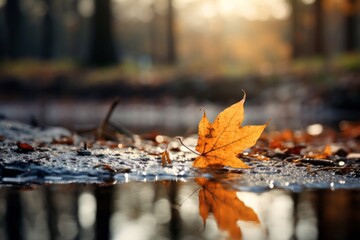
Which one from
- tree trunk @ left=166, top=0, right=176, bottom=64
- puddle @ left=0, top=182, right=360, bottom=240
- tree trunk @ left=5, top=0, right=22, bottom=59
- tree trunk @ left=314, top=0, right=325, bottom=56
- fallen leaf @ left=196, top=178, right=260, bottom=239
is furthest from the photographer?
tree trunk @ left=166, top=0, right=176, bottom=64

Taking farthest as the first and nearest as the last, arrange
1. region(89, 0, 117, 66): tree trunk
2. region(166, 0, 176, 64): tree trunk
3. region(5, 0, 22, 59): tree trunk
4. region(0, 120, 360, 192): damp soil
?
1. region(166, 0, 176, 64): tree trunk
2. region(5, 0, 22, 59): tree trunk
3. region(89, 0, 117, 66): tree trunk
4. region(0, 120, 360, 192): damp soil

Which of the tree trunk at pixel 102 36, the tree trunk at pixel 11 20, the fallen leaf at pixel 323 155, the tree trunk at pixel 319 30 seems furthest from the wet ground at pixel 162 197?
the tree trunk at pixel 11 20

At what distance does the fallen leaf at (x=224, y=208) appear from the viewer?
1880mm

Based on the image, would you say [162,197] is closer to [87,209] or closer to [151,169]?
[87,209]

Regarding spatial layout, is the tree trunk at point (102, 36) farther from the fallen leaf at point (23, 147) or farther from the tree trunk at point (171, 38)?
the fallen leaf at point (23, 147)

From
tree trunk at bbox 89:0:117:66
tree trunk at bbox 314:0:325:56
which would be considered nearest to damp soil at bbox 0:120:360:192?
tree trunk at bbox 89:0:117:66

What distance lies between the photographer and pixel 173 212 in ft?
6.92

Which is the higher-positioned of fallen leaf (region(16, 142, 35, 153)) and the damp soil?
fallen leaf (region(16, 142, 35, 153))

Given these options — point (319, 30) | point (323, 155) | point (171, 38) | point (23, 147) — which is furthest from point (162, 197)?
point (171, 38)

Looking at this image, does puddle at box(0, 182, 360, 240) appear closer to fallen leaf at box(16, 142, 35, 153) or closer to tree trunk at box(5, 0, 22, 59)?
fallen leaf at box(16, 142, 35, 153)

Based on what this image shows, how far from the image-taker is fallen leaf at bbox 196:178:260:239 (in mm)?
1880

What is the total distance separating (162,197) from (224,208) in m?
0.34

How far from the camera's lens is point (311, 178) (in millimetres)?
2760

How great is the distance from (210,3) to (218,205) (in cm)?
3423
